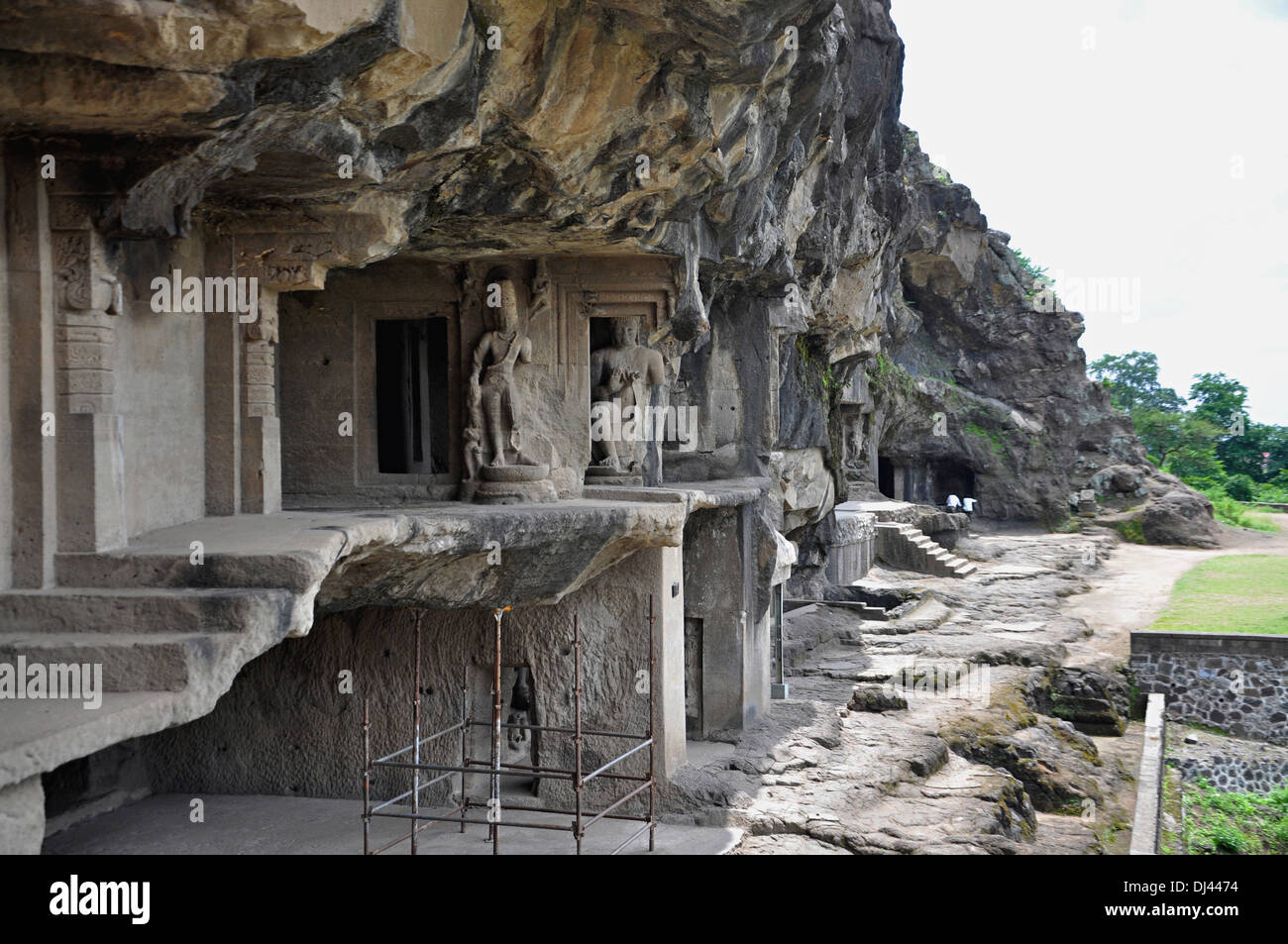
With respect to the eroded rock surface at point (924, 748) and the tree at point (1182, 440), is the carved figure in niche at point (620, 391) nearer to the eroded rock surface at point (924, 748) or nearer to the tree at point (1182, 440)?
the eroded rock surface at point (924, 748)

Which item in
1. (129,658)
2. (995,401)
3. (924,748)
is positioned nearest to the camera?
(129,658)

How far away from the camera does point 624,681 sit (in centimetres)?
1105

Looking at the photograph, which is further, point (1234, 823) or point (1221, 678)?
point (1221, 678)

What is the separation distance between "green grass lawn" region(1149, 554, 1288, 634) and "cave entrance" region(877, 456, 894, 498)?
436 inches

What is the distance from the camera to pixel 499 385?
35.3ft

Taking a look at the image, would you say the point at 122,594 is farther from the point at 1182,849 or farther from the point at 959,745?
the point at 1182,849

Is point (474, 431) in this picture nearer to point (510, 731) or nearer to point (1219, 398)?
point (510, 731)

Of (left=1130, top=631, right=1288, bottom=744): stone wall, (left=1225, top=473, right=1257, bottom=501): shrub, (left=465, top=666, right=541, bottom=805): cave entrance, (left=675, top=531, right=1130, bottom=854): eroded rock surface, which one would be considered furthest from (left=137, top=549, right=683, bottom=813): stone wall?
(left=1225, top=473, right=1257, bottom=501): shrub

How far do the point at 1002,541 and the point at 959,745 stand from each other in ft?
67.7

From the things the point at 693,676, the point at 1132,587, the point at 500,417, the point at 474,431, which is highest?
the point at 500,417

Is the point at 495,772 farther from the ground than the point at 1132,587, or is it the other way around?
the point at 495,772

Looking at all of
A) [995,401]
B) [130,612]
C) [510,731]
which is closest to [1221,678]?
[510,731]

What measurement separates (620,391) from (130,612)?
687cm

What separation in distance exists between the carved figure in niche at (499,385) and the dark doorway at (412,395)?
193 cm
